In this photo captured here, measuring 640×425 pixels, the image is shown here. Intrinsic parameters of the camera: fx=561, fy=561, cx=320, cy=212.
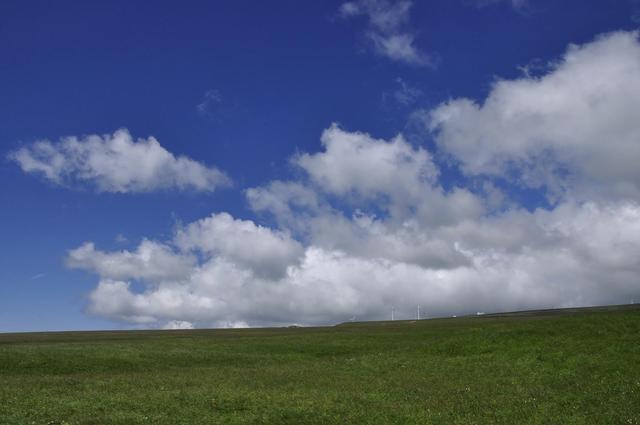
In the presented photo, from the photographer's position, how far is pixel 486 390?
3559 centimetres

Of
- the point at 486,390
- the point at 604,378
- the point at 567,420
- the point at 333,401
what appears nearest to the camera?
the point at 567,420

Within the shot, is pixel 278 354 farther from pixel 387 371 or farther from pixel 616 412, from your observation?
pixel 616 412

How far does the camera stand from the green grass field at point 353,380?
28.2 metres

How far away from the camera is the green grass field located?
28250mm

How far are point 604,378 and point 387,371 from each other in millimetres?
17600

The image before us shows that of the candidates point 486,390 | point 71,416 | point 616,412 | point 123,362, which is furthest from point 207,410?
point 123,362

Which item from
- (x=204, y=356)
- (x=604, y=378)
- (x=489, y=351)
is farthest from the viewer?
(x=204, y=356)

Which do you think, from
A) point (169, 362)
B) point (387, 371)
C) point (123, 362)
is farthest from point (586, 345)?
point (123, 362)

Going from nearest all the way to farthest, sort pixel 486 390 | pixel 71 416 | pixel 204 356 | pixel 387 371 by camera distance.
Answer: pixel 71 416 → pixel 486 390 → pixel 387 371 → pixel 204 356

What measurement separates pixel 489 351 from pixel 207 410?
119 feet

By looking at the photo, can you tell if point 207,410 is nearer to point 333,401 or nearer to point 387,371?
point 333,401

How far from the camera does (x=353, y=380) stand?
43031mm

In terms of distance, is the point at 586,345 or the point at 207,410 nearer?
the point at 207,410

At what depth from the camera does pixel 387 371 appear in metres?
49.1
